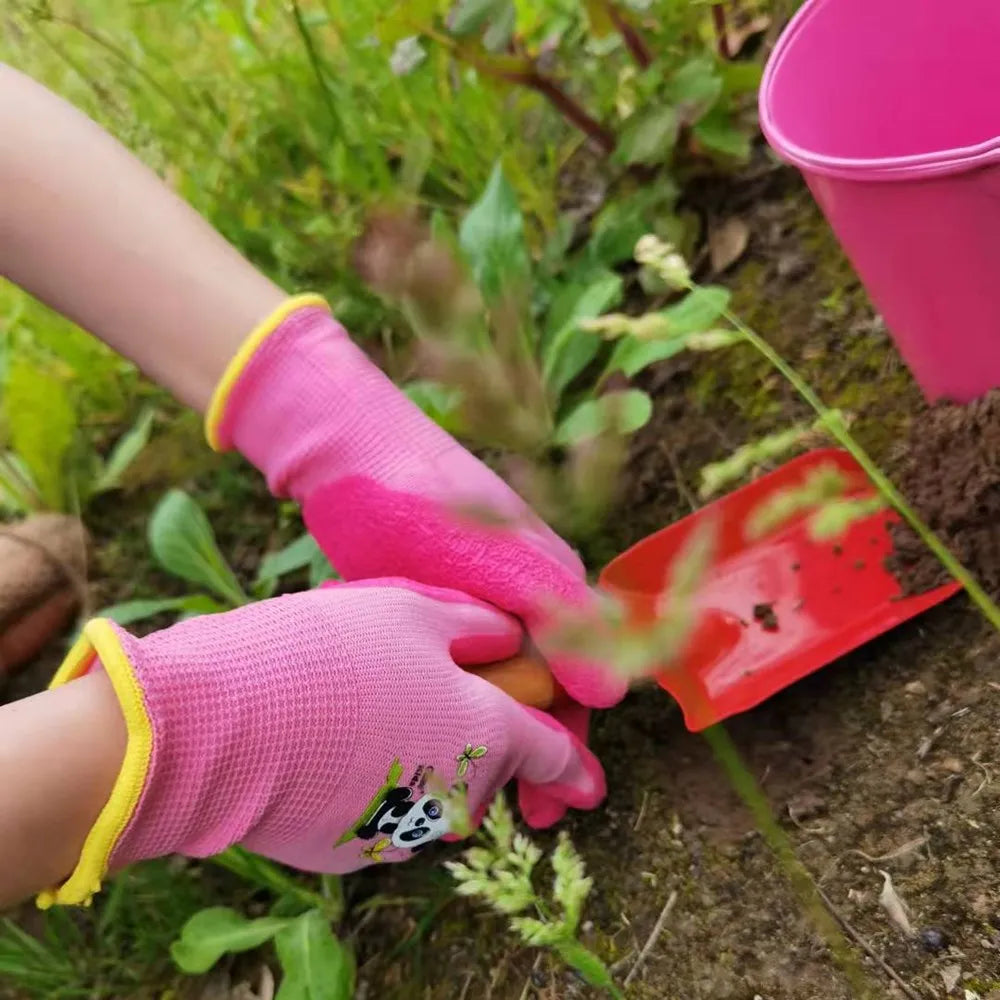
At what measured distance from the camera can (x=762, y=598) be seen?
0.98m

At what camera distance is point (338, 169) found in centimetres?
125

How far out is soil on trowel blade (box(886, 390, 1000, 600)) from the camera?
2.59ft

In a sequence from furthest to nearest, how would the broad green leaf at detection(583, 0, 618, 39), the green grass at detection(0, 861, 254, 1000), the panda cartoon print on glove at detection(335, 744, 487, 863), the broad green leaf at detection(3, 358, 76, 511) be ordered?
1. the broad green leaf at detection(3, 358, 76, 511)
2. the broad green leaf at detection(583, 0, 618, 39)
3. the green grass at detection(0, 861, 254, 1000)
4. the panda cartoon print on glove at detection(335, 744, 487, 863)

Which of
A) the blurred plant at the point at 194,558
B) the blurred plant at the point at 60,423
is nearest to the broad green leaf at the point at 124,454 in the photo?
the blurred plant at the point at 60,423

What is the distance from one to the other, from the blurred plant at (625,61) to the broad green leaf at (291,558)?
0.50 meters

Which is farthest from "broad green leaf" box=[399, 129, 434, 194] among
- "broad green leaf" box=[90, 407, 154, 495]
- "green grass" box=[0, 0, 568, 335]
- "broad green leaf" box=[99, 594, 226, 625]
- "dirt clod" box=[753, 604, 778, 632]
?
"dirt clod" box=[753, 604, 778, 632]

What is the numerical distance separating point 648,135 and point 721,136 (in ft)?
0.25

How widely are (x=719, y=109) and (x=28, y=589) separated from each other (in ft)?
3.11

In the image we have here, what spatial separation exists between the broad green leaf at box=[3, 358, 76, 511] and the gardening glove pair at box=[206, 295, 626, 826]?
0.45 m

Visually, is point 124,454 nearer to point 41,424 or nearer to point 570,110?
point 41,424

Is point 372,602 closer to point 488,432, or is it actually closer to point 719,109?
point 488,432

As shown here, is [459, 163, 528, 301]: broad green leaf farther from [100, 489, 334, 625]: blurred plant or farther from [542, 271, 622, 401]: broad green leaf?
[100, 489, 334, 625]: blurred plant

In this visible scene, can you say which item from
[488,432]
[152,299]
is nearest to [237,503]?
[152,299]

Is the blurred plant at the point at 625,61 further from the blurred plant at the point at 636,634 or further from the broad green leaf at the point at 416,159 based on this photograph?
the blurred plant at the point at 636,634
